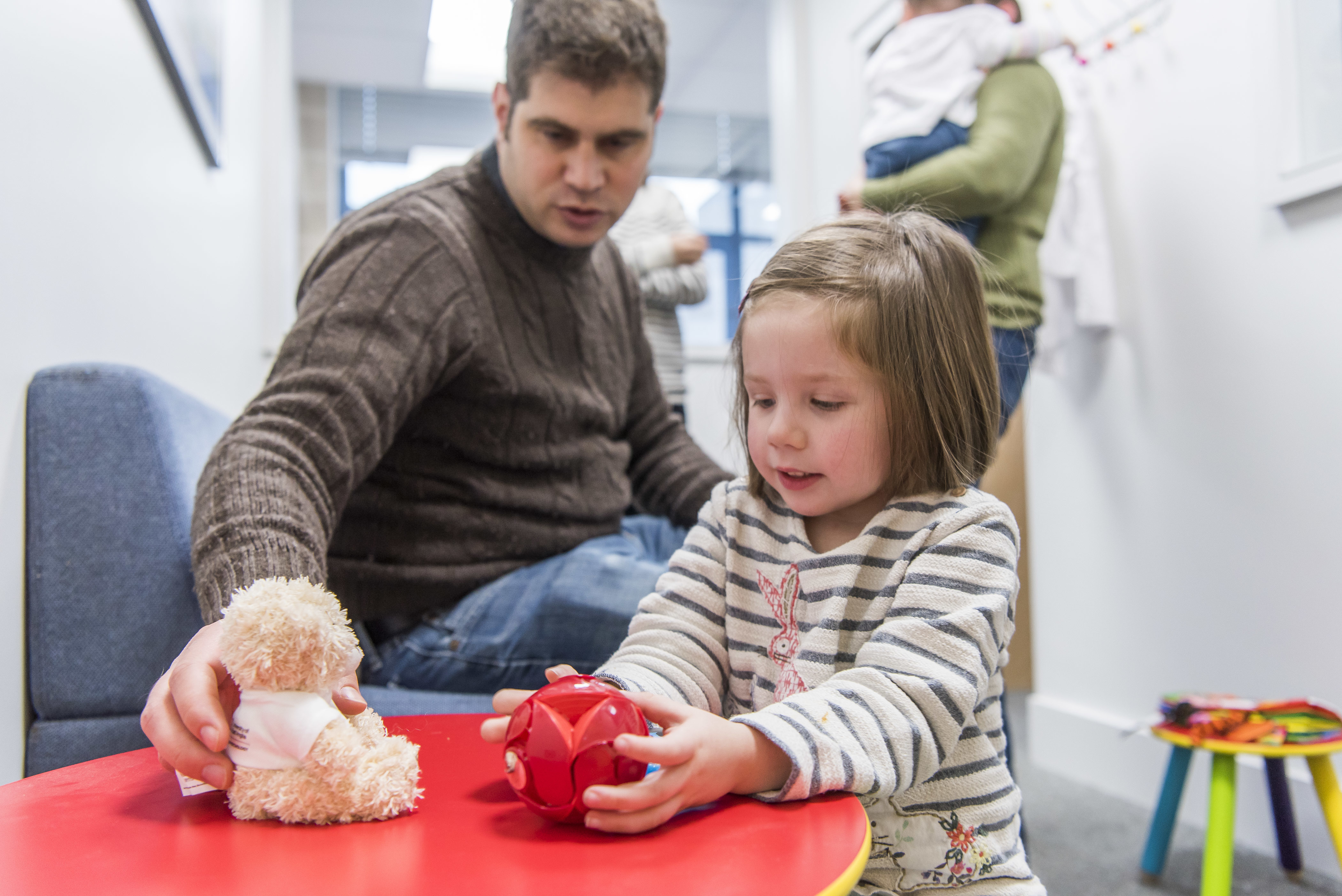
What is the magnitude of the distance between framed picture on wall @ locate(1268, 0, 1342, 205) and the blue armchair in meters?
1.57

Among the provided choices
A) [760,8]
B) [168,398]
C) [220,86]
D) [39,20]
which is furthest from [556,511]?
[760,8]

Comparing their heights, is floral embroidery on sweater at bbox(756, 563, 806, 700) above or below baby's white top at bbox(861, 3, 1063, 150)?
below

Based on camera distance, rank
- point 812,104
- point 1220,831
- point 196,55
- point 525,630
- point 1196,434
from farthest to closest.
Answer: point 812,104 < point 196,55 < point 1196,434 < point 1220,831 < point 525,630

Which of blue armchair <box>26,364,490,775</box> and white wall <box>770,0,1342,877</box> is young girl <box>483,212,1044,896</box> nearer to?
blue armchair <box>26,364,490,775</box>

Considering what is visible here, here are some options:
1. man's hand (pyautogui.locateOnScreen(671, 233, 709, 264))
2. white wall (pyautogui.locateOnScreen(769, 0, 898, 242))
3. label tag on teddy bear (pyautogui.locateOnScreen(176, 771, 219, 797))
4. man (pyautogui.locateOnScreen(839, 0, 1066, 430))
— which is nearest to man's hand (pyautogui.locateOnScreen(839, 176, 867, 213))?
man (pyautogui.locateOnScreen(839, 0, 1066, 430))

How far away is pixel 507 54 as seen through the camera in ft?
3.98

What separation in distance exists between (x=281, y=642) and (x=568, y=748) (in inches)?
6.4

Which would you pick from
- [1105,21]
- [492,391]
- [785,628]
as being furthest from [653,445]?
[1105,21]

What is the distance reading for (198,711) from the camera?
508 millimetres

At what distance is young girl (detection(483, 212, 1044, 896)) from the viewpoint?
0.57 meters

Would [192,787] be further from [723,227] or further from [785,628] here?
[723,227]

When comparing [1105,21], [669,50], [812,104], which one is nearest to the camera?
[1105,21]

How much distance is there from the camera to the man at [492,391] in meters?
0.94

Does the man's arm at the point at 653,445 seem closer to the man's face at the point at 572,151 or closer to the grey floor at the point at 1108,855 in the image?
the man's face at the point at 572,151
